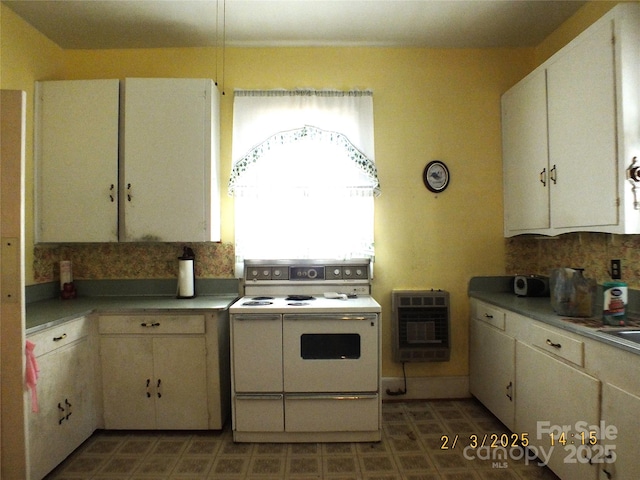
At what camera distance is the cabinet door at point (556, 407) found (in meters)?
1.58

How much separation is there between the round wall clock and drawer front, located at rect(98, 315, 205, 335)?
196 cm

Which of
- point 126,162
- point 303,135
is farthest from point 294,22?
point 126,162

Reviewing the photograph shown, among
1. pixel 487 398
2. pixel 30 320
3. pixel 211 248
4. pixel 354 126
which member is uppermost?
pixel 354 126

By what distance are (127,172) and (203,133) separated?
1.95 ft

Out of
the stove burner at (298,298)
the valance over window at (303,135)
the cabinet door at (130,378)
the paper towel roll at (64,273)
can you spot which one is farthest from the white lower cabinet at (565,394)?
the paper towel roll at (64,273)

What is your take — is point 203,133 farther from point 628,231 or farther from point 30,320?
point 628,231

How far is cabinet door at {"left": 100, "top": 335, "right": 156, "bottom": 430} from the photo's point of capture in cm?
227

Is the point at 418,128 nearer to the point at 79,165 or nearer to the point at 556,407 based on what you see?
the point at 556,407

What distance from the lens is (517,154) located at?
2.57 m

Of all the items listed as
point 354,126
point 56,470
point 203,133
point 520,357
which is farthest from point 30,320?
point 520,357

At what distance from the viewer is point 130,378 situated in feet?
7.46

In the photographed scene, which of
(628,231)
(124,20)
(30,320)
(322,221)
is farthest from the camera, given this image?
(322,221)

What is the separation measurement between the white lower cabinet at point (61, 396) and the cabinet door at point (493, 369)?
8.47 ft

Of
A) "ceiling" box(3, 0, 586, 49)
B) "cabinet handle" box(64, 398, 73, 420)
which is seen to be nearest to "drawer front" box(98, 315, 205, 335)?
"cabinet handle" box(64, 398, 73, 420)
